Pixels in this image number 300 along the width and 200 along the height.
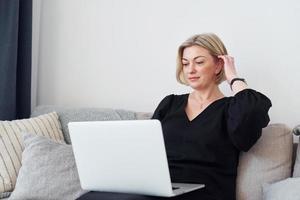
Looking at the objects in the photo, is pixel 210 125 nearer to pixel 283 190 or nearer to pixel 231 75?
pixel 231 75

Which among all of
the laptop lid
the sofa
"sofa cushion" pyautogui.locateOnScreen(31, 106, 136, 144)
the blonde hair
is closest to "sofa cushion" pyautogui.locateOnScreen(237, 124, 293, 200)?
the sofa

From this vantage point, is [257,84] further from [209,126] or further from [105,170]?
[105,170]

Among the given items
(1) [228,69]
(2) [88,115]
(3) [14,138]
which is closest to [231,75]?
(1) [228,69]

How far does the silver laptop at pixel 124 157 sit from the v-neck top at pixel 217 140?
0.14 m

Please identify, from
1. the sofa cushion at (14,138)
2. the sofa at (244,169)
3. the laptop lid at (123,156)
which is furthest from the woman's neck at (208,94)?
the sofa cushion at (14,138)

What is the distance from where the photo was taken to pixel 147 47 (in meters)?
2.32

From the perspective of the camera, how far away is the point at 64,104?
2625mm

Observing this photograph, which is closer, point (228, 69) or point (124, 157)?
point (124, 157)

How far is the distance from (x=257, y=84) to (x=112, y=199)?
39.4 inches

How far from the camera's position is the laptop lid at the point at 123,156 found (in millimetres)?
1282

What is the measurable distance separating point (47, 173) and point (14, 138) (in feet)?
0.93

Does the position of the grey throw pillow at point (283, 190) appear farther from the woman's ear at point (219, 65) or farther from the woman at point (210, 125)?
the woman's ear at point (219, 65)

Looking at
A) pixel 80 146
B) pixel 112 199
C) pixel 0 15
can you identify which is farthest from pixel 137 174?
pixel 0 15

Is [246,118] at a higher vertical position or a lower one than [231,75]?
lower
